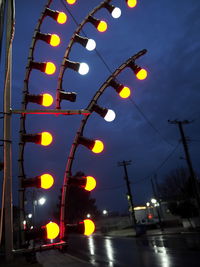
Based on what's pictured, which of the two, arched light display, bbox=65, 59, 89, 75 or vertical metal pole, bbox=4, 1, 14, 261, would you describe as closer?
vertical metal pole, bbox=4, 1, 14, 261

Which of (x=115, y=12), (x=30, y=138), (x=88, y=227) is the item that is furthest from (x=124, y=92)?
(x=88, y=227)

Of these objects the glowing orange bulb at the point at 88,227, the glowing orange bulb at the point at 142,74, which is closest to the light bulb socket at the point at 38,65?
the glowing orange bulb at the point at 142,74

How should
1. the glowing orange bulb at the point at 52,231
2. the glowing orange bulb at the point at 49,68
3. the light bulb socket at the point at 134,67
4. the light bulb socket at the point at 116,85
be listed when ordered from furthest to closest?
the light bulb socket at the point at 134,67 → the light bulb socket at the point at 116,85 → the glowing orange bulb at the point at 49,68 → the glowing orange bulb at the point at 52,231

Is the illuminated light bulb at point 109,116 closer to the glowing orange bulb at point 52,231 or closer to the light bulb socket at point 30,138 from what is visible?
the light bulb socket at point 30,138

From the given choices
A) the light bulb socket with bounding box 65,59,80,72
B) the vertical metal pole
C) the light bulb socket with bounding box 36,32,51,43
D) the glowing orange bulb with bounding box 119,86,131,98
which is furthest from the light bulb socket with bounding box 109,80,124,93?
the vertical metal pole

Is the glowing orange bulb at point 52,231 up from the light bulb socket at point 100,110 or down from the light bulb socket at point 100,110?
down

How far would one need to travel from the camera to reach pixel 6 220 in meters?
2.67

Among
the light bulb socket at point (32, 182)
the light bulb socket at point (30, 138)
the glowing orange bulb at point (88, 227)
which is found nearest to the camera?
the glowing orange bulb at point (88, 227)

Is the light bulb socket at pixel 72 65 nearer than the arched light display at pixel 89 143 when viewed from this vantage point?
No

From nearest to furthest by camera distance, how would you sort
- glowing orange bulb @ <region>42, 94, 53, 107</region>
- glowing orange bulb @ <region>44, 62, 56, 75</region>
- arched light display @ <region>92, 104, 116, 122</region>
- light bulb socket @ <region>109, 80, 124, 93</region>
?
glowing orange bulb @ <region>42, 94, 53, 107</region>
glowing orange bulb @ <region>44, 62, 56, 75</region>
arched light display @ <region>92, 104, 116, 122</region>
light bulb socket @ <region>109, 80, 124, 93</region>

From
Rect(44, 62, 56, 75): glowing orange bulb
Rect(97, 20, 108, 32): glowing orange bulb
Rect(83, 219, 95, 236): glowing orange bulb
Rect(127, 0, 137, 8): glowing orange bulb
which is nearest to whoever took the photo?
Rect(83, 219, 95, 236): glowing orange bulb

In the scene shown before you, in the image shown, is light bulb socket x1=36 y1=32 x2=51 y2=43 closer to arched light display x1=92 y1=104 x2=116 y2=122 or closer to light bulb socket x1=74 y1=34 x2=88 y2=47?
light bulb socket x1=74 y1=34 x2=88 y2=47

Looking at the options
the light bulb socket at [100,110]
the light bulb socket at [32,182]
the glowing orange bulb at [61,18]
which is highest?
the glowing orange bulb at [61,18]

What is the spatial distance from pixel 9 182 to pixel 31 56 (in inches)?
64.4
